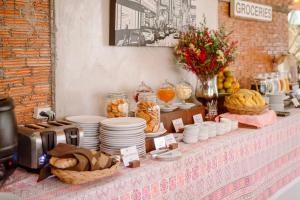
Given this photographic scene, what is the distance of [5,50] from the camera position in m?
1.82

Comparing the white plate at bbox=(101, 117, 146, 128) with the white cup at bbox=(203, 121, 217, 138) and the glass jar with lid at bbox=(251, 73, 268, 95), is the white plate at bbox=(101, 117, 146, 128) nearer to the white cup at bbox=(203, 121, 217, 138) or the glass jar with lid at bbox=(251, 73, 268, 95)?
the white cup at bbox=(203, 121, 217, 138)

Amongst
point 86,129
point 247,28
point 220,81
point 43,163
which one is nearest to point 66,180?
point 43,163

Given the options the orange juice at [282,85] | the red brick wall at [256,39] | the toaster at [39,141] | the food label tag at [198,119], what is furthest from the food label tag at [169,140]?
the orange juice at [282,85]

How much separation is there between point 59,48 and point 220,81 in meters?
1.45

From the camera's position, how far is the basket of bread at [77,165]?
143cm

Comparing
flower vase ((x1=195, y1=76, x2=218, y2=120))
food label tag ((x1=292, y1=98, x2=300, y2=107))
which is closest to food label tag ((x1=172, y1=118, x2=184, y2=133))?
flower vase ((x1=195, y1=76, x2=218, y2=120))

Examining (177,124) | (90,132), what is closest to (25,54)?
(90,132)

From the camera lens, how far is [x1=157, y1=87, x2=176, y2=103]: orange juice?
2.45 m

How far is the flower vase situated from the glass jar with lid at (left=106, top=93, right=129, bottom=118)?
2.48 feet

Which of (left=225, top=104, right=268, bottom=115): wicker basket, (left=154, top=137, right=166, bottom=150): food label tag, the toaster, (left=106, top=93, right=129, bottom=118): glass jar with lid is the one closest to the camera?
the toaster

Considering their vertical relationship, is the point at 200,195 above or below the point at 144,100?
below

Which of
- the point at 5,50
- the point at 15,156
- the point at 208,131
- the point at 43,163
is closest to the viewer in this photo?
the point at 15,156

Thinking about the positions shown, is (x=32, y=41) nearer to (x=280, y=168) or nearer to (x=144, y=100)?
(x=144, y=100)

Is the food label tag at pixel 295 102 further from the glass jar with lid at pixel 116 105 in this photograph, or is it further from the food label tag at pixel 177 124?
the glass jar with lid at pixel 116 105
